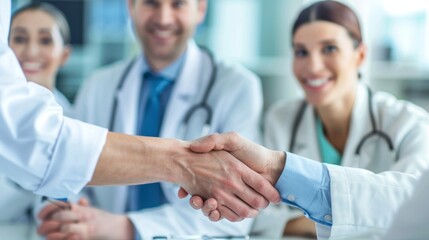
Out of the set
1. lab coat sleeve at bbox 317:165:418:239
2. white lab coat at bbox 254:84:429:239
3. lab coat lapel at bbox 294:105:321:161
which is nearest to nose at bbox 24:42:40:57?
white lab coat at bbox 254:84:429:239

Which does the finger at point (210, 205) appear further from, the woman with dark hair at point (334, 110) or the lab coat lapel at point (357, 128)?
the lab coat lapel at point (357, 128)

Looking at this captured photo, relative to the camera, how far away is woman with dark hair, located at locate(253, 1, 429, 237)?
1813 millimetres

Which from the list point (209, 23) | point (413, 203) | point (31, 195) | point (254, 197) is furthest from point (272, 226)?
point (209, 23)

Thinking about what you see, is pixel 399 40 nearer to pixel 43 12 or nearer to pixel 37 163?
pixel 43 12

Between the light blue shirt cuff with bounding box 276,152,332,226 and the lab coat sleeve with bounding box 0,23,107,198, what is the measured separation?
430mm

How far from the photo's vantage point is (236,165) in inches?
57.0

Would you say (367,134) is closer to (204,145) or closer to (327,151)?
(327,151)

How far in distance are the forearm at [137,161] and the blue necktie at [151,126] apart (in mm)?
549

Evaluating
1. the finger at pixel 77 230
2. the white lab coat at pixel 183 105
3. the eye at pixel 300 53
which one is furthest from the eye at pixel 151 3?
the finger at pixel 77 230

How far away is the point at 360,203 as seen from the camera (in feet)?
4.26

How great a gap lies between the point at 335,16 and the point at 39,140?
110 cm

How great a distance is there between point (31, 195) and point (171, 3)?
31.1 inches

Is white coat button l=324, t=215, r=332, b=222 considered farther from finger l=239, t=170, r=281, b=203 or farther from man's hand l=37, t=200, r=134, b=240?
man's hand l=37, t=200, r=134, b=240

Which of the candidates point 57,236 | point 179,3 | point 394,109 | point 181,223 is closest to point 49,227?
point 57,236
